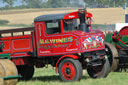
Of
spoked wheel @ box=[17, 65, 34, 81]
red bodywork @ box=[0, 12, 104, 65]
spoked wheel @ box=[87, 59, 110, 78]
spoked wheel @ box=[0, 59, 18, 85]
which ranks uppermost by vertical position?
red bodywork @ box=[0, 12, 104, 65]

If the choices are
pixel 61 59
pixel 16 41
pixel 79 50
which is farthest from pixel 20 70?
pixel 79 50

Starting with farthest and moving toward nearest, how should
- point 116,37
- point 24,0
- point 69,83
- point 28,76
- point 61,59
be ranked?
1. point 24,0
2. point 116,37
3. point 28,76
4. point 61,59
5. point 69,83

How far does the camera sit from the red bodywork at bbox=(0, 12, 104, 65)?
12023mm

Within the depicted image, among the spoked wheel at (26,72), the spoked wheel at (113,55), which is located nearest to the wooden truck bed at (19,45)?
the spoked wheel at (26,72)

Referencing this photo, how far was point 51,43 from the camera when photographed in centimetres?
1254

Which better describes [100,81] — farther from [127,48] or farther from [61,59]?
[127,48]

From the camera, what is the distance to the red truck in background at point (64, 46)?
1208 centimetres

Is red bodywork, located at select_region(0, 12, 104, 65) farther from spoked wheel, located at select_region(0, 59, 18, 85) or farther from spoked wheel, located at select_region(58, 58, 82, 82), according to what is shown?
spoked wheel, located at select_region(0, 59, 18, 85)

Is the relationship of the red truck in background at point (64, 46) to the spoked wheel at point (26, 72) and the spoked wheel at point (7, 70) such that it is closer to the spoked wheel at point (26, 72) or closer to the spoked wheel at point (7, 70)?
the spoked wheel at point (26, 72)

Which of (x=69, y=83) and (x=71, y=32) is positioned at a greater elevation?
(x=71, y=32)

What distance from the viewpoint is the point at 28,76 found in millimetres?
14664

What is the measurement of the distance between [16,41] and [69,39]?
230 cm

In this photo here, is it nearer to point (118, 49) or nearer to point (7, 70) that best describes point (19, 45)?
point (7, 70)

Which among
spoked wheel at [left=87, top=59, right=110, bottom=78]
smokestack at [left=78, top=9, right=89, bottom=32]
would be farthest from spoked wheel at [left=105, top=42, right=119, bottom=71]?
smokestack at [left=78, top=9, right=89, bottom=32]
